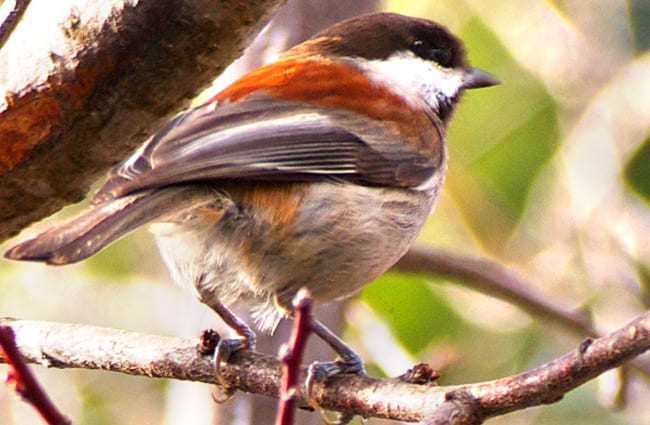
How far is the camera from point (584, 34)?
5.48m

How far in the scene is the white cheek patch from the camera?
398 centimetres

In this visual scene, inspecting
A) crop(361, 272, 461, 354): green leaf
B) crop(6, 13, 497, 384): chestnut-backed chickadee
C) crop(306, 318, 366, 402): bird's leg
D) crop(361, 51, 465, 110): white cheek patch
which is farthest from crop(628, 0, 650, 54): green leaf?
crop(306, 318, 366, 402): bird's leg

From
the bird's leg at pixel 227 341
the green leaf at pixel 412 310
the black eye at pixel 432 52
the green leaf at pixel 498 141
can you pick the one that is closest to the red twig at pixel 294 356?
the bird's leg at pixel 227 341

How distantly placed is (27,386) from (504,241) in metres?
4.19

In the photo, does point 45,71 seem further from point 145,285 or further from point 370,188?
point 145,285

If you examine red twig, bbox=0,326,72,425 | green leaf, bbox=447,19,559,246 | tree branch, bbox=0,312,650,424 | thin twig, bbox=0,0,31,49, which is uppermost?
thin twig, bbox=0,0,31,49

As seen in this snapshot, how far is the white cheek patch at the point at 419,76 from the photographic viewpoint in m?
3.98

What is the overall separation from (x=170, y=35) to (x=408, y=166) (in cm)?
132

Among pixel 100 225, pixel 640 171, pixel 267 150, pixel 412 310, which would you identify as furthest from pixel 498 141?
pixel 100 225

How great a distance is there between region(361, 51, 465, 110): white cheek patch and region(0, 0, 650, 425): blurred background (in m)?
0.21

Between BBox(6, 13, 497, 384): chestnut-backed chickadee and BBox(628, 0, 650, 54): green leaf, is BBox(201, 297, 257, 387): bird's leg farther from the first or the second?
BBox(628, 0, 650, 54): green leaf

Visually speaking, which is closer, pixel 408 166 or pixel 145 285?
pixel 408 166

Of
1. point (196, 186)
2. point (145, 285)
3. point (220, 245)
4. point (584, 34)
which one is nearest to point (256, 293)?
point (220, 245)

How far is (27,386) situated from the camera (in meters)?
1.27
